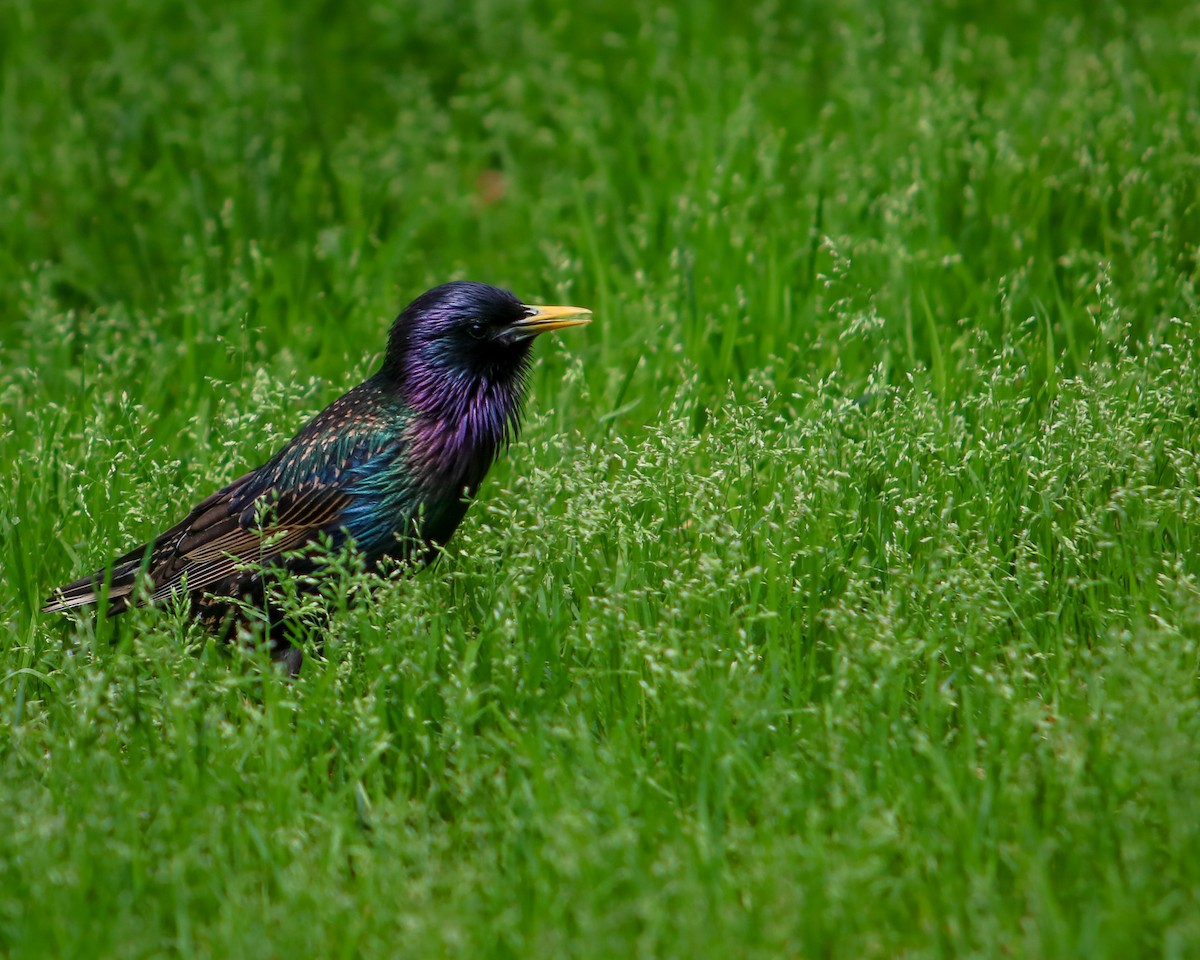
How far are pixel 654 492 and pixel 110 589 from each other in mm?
1678

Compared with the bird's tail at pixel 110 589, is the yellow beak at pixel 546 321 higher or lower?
higher

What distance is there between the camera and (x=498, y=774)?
11.1ft

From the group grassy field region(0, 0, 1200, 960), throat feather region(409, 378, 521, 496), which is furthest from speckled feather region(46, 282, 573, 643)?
grassy field region(0, 0, 1200, 960)

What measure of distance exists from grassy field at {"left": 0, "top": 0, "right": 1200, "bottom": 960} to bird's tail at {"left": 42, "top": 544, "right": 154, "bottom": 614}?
105mm

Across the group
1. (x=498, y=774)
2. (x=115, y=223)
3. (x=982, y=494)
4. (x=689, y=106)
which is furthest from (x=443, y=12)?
(x=498, y=774)

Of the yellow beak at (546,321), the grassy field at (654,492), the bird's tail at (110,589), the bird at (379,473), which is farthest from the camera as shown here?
the yellow beak at (546,321)

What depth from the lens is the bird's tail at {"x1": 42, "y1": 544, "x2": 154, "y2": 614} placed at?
13.7ft

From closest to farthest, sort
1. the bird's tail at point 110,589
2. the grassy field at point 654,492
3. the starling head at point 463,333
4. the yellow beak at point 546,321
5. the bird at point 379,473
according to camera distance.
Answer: the grassy field at point 654,492
the bird's tail at point 110,589
the bird at point 379,473
the starling head at point 463,333
the yellow beak at point 546,321

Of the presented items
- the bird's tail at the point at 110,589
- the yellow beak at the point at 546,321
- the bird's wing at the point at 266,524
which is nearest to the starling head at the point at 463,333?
the yellow beak at the point at 546,321

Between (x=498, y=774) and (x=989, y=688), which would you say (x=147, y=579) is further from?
(x=989, y=688)

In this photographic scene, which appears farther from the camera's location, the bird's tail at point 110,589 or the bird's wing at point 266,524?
the bird's wing at point 266,524

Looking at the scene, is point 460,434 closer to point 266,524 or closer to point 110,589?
point 266,524

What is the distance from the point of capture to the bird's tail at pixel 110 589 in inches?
164

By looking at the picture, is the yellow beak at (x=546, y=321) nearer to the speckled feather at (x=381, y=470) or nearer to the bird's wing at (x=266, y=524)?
the speckled feather at (x=381, y=470)
